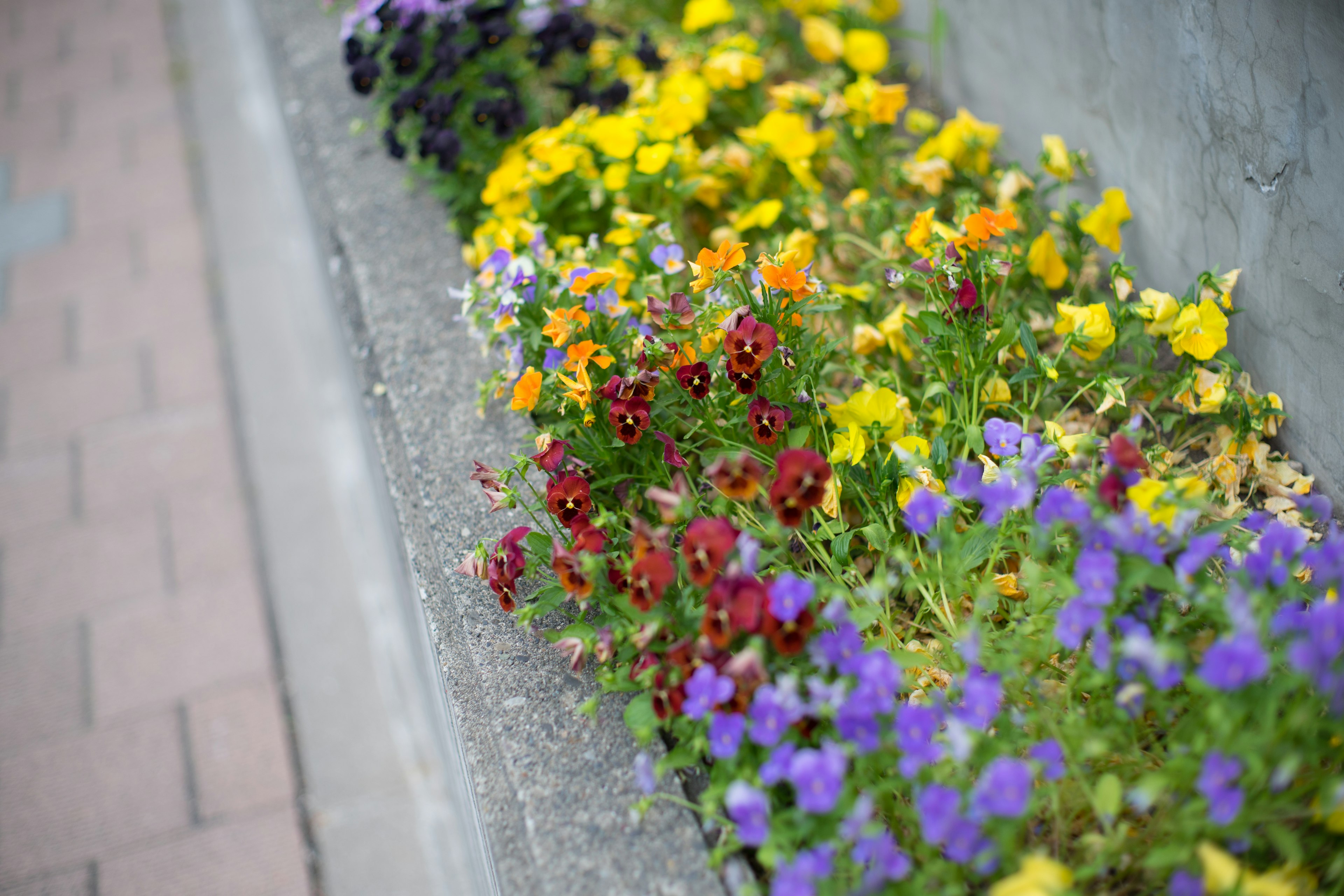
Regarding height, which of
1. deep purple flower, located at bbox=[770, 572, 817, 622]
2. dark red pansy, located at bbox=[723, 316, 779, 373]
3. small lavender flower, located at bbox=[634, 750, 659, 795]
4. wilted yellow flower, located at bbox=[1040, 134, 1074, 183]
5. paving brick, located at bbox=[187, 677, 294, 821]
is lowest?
paving brick, located at bbox=[187, 677, 294, 821]

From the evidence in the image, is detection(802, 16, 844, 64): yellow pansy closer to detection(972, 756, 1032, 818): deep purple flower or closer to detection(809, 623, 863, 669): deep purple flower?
detection(809, 623, 863, 669): deep purple flower

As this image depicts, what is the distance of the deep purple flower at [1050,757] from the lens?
95cm

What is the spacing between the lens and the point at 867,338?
1.67 metres

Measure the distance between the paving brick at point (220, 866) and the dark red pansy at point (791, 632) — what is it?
1.42m

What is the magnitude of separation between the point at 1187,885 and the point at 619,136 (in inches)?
63.9

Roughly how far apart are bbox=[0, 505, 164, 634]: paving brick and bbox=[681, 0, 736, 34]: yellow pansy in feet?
6.61

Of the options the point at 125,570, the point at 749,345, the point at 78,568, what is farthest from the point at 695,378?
the point at 78,568

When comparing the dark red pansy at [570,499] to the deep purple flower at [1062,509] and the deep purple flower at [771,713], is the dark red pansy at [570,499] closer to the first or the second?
the deep purple flower at [771,713]

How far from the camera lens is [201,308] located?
3.22 meters

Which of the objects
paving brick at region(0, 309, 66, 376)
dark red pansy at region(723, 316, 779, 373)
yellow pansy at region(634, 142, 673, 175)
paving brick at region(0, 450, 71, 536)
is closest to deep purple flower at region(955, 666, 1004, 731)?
dark red pansy at region(723, 316, 779, 373)

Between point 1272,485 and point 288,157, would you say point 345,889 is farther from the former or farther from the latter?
point 288,157

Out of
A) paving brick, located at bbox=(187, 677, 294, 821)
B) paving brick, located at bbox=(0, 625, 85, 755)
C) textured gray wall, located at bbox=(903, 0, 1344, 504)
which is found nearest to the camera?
textured gray wall, located at bbox=(903, 0, 1344, 504)

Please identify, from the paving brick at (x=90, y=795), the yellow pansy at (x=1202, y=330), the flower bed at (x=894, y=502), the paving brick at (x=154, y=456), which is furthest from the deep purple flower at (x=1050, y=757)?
the paving brick at (x=154, y=456)

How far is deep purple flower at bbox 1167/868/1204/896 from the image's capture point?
2.85ft
